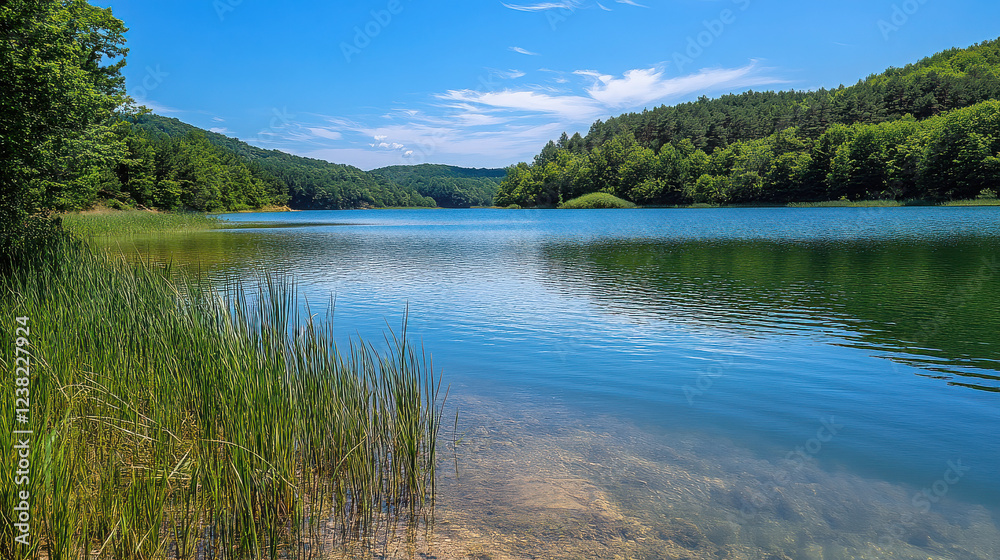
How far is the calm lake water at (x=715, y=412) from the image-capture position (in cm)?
414

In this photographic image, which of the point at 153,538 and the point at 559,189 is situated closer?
the point at 153,538

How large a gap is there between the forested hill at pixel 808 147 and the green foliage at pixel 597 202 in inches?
247

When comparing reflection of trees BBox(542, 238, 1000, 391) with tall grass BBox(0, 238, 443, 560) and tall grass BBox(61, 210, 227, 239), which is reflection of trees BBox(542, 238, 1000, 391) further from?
tall grass BBox(61, 210, 227, 239)

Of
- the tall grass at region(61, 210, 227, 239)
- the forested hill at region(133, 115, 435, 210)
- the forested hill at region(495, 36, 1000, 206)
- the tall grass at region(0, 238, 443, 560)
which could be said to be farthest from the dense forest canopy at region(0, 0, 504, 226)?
the forested hill at region(495, 36, 1000, 206)

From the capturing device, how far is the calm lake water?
4145mm

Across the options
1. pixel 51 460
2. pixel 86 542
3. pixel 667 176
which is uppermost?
pixel 667 176

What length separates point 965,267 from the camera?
1806 centimetres

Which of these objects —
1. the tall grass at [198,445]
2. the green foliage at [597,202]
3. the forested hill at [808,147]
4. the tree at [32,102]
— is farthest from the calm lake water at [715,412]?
the green foliage at [597,202]

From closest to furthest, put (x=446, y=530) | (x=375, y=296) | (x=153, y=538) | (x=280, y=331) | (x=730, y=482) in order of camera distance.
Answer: (x=153, y=538) < (x=446, y=530) < (x=730, y=482) < (x=280, y=331) < (x=375, y=296)

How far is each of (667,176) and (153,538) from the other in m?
131

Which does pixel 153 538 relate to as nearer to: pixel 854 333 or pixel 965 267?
pixel 854 333

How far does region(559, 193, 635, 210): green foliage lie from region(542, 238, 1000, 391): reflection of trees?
3846 inches

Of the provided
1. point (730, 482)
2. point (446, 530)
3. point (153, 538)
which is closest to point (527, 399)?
point (730, 482)

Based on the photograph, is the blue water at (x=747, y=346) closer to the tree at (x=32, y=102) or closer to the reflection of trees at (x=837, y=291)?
the reflection of trees at (x=837, y=291)
